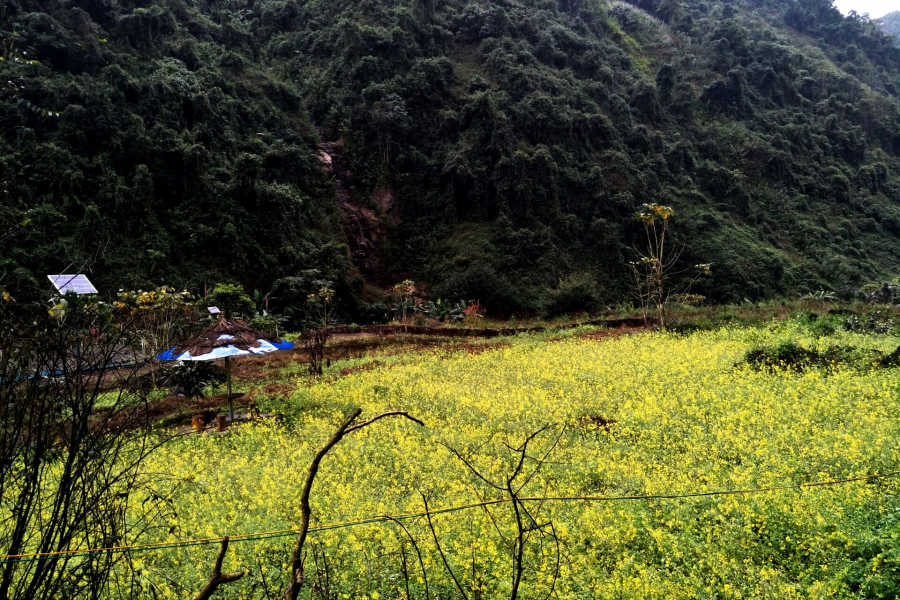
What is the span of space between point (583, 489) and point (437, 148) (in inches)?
1475

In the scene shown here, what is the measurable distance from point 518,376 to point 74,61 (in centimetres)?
3090

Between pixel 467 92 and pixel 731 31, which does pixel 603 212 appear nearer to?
pixel 467 92

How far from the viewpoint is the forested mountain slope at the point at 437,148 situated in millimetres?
26578

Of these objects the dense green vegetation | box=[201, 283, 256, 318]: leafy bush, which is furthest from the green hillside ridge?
box=[201, 283, 256, 318]: leafy bush

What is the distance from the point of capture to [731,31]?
55.1m

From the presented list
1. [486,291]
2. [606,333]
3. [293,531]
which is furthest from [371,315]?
[293,531]

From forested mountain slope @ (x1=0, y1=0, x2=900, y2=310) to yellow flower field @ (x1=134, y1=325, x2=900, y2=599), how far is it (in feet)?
58.6

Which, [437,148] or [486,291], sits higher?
[437,148]

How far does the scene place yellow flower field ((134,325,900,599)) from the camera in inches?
169

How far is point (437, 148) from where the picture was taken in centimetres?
4091

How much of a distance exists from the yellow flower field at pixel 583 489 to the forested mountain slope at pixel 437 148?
703 inches

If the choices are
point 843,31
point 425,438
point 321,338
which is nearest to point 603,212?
point 321,338

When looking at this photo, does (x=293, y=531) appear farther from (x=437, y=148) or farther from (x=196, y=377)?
(x=437, y=148)

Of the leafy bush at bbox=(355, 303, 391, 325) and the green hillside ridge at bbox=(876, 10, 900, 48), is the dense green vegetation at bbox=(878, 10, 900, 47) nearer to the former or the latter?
the green hillside ridge at bbox=(876, 10, 900, 48)
